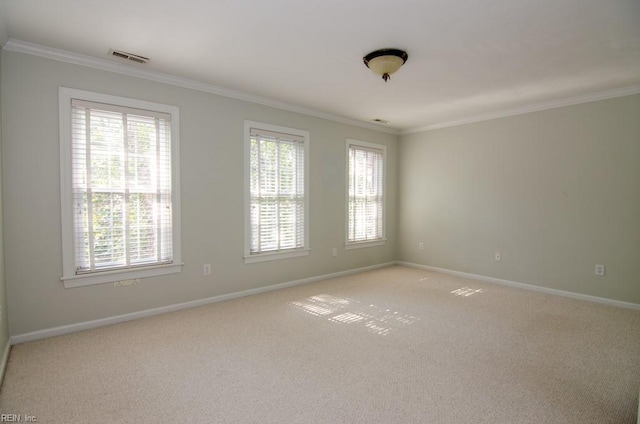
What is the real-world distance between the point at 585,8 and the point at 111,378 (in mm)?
4099

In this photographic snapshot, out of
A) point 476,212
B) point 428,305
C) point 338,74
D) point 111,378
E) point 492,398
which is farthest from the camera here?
point 476,212

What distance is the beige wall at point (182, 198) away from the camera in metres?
2.80

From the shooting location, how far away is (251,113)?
4176mm

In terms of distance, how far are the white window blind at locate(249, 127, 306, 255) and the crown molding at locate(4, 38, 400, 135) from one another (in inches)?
15.3

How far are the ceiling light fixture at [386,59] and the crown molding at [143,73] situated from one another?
1697mm

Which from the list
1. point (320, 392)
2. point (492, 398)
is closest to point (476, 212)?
point (492, 398)

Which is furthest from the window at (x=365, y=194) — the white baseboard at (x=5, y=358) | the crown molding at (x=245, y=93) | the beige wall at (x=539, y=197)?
the white baseboard at (x=5, y=358)

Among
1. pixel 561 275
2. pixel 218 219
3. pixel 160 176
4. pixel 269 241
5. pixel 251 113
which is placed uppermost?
pixel 251 113

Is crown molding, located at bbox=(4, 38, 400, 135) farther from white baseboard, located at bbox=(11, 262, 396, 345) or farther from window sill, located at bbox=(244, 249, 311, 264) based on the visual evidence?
white baseboard, located at bbox=(11, 262, 396, 345)

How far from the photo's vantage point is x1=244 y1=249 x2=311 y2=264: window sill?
422 cm

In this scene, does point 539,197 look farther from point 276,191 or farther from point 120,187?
point 120,187

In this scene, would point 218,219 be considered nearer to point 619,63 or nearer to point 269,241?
point 269,241

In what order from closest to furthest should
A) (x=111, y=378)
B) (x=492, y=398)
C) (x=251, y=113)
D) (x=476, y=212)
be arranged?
(x=492, y=398), (x=111, y=378), (x=251, y=113), (x=476, y=212)

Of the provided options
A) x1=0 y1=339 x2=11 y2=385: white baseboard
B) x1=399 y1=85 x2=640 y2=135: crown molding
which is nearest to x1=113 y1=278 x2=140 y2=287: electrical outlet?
x1=0 y1=339 x2=11 y2=385: white baseboard
